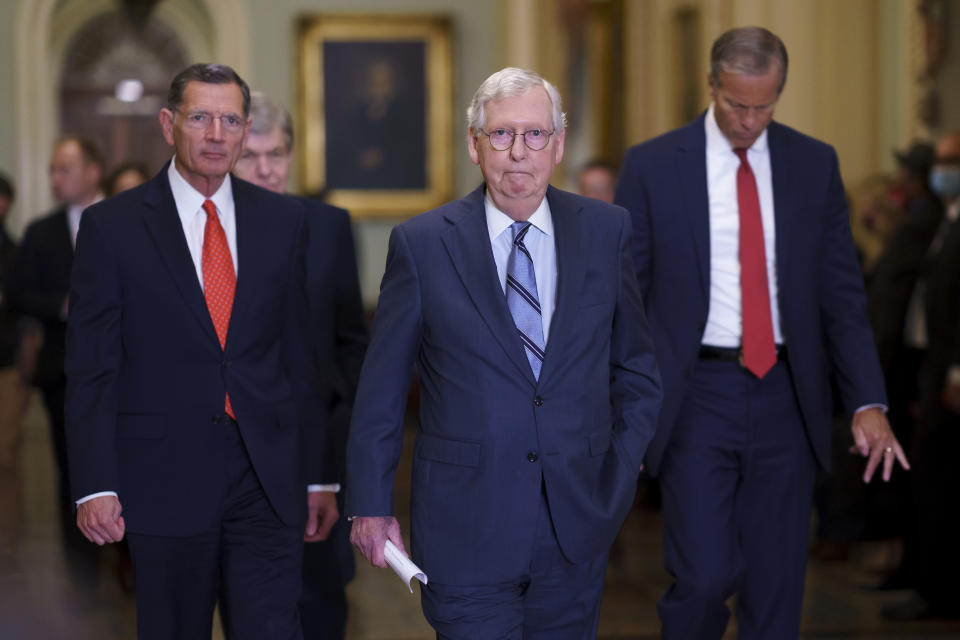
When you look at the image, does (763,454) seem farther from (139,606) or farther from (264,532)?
(139,606)

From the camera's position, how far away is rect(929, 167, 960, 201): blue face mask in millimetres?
5582

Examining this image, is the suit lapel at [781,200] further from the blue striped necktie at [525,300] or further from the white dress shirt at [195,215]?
the white dress shirt at [195,215]

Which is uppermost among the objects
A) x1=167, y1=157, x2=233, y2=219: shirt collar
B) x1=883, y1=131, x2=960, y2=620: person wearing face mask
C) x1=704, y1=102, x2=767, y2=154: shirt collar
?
x1=704, y1=102, x2=767, y2=154: shirt collar

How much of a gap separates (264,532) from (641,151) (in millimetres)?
1576

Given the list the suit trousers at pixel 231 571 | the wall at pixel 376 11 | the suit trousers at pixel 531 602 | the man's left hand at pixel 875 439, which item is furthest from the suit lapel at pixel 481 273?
the wall at pixel 376 11

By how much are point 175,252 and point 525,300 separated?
37.5 inches

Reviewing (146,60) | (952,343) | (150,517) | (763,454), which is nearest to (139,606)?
(150,517)

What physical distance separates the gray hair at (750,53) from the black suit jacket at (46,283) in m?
3.59

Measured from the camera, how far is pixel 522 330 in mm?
2682

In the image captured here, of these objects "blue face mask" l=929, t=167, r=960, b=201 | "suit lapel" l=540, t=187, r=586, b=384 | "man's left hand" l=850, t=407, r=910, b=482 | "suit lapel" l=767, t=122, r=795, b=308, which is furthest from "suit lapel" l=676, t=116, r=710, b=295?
"blue face mask" l=929, t=167, r=960, b=201

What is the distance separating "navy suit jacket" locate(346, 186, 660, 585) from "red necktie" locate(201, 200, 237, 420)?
60 cm

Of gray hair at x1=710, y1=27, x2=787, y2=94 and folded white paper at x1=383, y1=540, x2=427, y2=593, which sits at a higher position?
gray hair at x1=710, y1=27, x2=787, y2=94

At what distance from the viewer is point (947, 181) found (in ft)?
18.4

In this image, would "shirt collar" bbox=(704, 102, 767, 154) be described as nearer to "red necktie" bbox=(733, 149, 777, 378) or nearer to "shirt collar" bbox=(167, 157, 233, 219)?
"red necktie" bbox=(733, 149, 777, 378)
